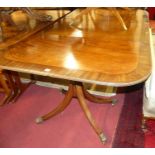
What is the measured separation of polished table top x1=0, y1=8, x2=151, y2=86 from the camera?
1007 mm

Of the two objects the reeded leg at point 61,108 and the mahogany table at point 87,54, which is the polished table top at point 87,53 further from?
the reeded leg at point 61,108

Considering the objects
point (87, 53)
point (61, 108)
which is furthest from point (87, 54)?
point (61, 108)

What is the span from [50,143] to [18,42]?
2.52 ft

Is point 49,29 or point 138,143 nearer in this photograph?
point 138,143

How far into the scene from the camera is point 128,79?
0.95m

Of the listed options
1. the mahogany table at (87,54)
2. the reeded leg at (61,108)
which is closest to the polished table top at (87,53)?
the mahogany table at (87,54)

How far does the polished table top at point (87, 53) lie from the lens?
101 cm

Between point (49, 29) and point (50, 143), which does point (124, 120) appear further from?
point (49, 29)

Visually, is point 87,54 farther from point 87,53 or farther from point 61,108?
point 61,108

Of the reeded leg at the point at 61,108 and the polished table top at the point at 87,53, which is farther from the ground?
the polished table top at the point at 87,53

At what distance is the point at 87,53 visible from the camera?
4.00 feet

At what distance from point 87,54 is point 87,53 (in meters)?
0.01

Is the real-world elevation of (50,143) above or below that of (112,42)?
below

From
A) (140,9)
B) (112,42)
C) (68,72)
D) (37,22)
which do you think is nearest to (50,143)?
(68,72)
